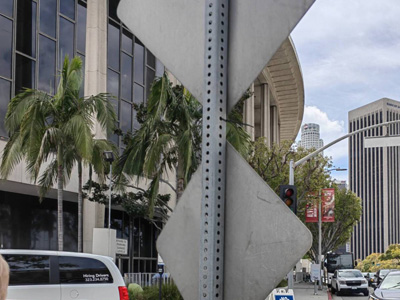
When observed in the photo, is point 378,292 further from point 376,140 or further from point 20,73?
point 20,73

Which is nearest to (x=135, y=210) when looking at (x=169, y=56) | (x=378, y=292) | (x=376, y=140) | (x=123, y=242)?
(x=123, y=242)

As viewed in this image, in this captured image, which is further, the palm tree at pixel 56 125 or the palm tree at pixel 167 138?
the palm tree at pixel 167 138

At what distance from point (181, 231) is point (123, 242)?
23.8 metres

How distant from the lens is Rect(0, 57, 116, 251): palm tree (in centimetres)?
2208

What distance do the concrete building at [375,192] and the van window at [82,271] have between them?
125981 mm

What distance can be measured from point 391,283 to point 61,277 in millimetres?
8641

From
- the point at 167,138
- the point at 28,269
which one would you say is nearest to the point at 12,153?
the point at 167,138

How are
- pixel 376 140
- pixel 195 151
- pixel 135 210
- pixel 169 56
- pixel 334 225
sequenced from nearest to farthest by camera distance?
pixel 169 56 < pixel 376 140 < pixel 195 151 < pixel 135 210 < pixel 334 225

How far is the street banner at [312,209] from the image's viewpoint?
3762 centimetres

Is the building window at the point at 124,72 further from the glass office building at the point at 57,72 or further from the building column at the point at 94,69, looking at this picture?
the building column at the point at 94,69

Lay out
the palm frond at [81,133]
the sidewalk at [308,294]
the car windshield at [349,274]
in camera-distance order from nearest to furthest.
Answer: the palm frond at [81,133]
the sidewalk at [308,294]
the car windshield at [349,274]

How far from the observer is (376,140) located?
899 inches

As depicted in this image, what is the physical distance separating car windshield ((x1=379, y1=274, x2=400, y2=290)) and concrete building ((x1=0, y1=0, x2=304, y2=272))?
13440mm

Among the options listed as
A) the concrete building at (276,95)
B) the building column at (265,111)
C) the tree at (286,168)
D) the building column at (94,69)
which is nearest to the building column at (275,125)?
the concrete building at (276,95)
